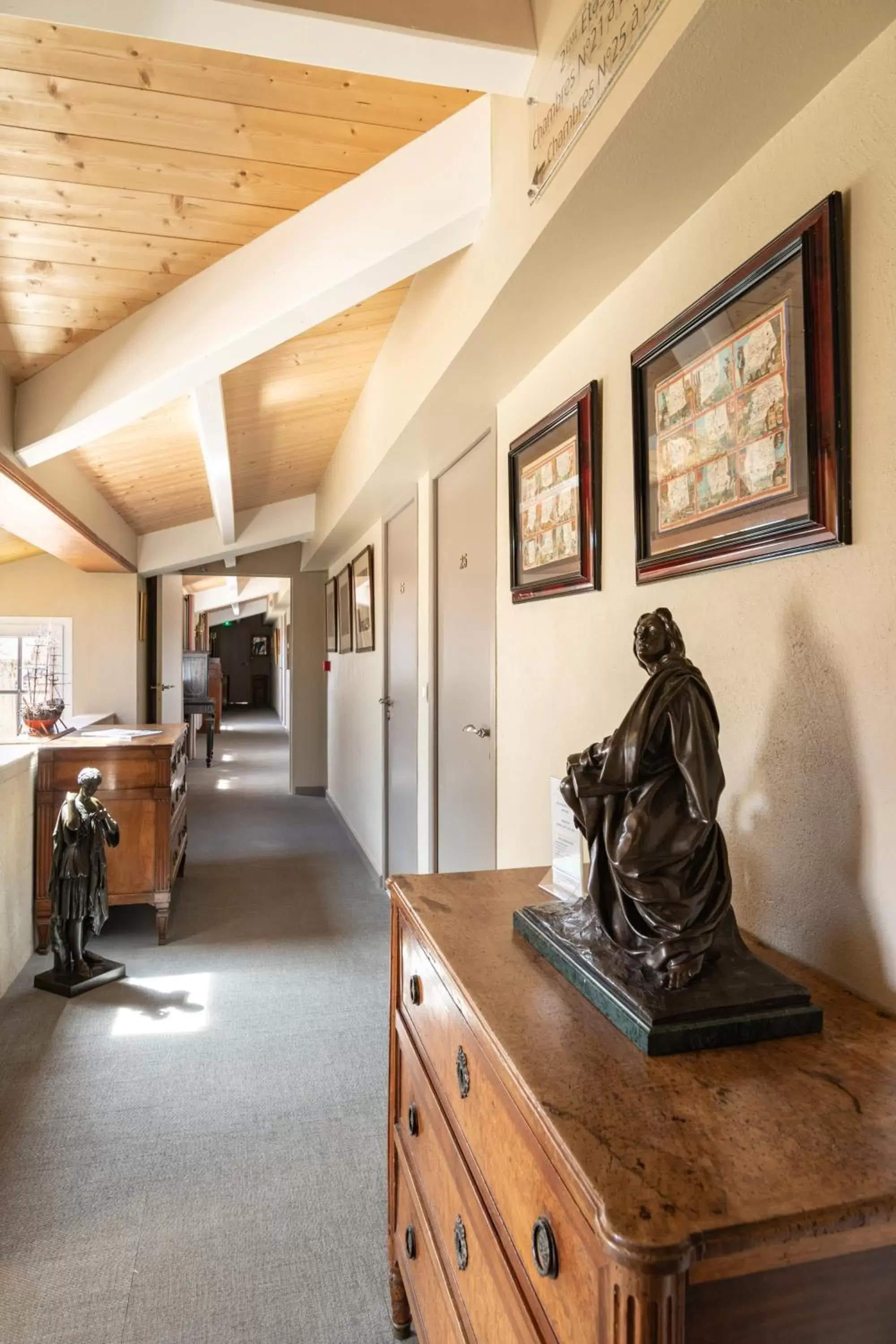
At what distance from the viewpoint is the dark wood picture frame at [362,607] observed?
516 centimetres

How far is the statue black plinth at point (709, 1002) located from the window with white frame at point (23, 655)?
19.6 feet

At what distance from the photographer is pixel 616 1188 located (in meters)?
0.67

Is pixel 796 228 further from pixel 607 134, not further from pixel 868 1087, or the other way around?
pixel 868 1087

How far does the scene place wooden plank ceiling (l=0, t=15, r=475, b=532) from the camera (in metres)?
1.66

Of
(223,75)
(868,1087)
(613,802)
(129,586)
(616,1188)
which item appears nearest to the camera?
(616,1188)

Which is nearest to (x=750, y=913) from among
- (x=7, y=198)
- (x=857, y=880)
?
(x=857, y=880)

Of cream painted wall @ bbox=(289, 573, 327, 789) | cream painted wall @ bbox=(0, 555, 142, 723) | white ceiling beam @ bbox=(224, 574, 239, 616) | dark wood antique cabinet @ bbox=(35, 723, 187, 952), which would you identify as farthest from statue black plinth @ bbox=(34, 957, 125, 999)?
white ceiling beam @ bbox=(224, 574, 239, 616)

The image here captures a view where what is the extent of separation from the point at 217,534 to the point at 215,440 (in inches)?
120

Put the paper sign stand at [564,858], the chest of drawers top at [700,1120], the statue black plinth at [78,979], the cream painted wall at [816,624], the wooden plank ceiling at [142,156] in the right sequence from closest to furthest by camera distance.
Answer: the chest of drawers top at [700,1120] → the cream painted wall at [816,624] → the paper sign stand at [564,858] → the wooden plank ceiling at [142,156] → the statue black plinth at [78,979]

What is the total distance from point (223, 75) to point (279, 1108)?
2.76 m

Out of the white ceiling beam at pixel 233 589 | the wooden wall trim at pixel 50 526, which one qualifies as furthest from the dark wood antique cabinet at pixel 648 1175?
the white ceiling beam at pixel 233 589

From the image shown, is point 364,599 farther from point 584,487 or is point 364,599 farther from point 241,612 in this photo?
point 241,612

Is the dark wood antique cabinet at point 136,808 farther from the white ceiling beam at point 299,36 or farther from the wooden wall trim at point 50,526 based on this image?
the white ceiling beam at point 299,36

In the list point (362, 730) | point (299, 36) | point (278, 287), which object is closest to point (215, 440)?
point (278, 287)
